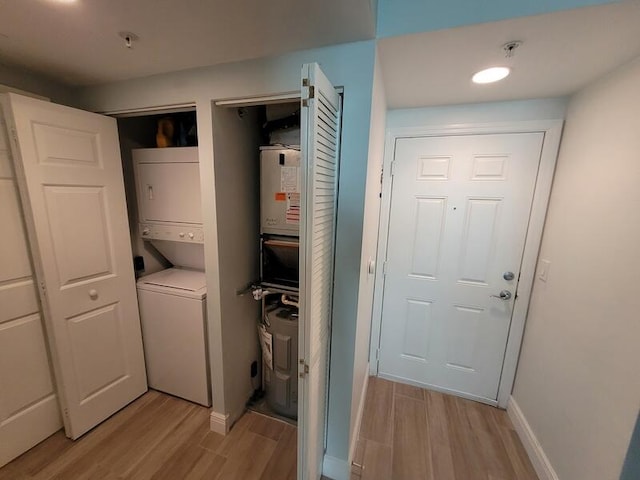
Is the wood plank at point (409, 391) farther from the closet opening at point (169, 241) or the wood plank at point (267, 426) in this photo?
the closet opening at point (169, 241)

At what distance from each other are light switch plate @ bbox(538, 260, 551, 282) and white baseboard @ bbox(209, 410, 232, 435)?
87.3 inches

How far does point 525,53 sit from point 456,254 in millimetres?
1178

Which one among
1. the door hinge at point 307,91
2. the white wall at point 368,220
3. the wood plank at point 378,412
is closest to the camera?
the door hinge at point 307,91

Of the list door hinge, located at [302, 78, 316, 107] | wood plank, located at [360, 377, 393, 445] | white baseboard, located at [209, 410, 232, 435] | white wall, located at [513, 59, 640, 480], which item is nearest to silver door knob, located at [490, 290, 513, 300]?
white wall, located at [513, 59, 640, 480]

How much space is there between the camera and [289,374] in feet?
5.44

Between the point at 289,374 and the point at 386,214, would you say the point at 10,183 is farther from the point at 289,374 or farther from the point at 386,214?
the point at 386,214

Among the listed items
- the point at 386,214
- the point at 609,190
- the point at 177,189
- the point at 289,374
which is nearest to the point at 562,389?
the point at 609,190

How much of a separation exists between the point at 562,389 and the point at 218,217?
207 centimetres

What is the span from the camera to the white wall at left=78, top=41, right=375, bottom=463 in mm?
1064

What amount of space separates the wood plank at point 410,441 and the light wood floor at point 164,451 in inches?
24.8

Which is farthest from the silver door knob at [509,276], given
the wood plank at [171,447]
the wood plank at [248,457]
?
the wood plank at [171,447]

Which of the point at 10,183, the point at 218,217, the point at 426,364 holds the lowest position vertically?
the point at 426,364

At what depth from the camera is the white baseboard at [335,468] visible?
1.34 meters

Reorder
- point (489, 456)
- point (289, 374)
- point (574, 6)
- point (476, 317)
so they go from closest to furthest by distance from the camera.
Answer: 1. point (574, 6)
2. point (489, 456)
3. point (289, 374)
4. point (476, 317)
